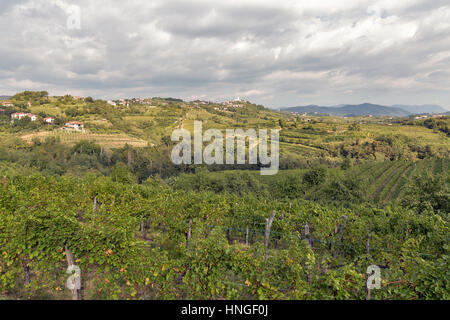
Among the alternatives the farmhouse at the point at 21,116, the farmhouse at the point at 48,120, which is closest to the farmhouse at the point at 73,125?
the farmhouse at the point at 48,120

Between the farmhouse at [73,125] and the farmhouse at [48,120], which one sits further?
the farmhouse at [48,120]

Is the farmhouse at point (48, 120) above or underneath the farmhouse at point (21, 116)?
underneath

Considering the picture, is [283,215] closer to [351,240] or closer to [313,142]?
[351,240]

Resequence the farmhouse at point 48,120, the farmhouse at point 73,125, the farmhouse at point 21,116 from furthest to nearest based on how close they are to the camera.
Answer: the farmhouse at point 48,120 → the farmhouse at point 73,125 → the farmhouse at point 21,116

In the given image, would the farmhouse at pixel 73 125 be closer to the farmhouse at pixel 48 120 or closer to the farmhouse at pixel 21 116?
the farmhouse at pixel 48 120

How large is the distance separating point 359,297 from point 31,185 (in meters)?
21.0

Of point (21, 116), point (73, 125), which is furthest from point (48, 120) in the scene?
point (73, 125)

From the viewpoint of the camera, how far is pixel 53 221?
20.7ft

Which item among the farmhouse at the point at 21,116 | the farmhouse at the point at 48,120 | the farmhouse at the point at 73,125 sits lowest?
the farmhouse at the point at 73,125

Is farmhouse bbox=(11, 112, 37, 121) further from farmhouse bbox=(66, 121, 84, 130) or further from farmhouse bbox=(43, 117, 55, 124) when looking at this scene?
farmhouse bbox=(66, 121, 84, 130)

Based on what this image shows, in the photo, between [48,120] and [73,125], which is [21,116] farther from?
[73,125]

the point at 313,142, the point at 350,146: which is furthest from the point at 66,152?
the point at 350,146
